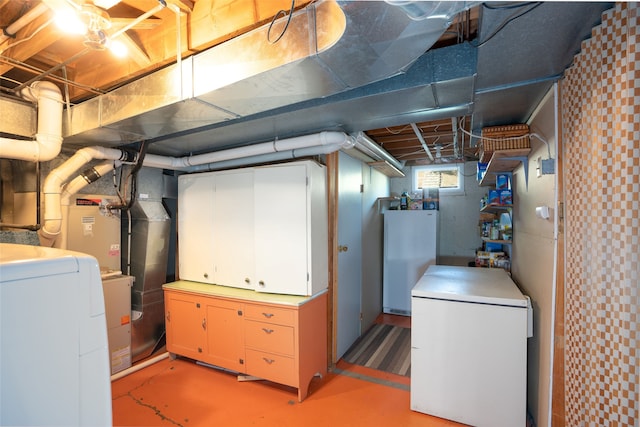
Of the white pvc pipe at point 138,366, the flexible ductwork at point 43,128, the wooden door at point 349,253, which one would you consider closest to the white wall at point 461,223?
the wooden door at point 349,253

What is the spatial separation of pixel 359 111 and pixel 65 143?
265cm

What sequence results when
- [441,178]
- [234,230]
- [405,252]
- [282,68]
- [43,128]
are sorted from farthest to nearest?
[441,178]
[405,252]
[234,230]
[43,128]
[282,68]

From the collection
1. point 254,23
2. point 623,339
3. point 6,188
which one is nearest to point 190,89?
point 254,23

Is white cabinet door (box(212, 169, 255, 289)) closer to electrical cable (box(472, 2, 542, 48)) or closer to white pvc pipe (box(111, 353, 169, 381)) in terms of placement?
white pvc pipe (box(111, 353, 169, 381))

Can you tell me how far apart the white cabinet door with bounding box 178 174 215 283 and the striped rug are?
185cm

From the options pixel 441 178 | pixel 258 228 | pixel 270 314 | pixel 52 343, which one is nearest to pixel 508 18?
pixel 52 343

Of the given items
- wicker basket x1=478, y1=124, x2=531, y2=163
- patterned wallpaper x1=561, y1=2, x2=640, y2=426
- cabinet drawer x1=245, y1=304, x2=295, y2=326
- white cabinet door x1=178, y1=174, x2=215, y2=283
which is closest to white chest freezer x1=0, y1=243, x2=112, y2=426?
cabinet drawer x1=245, y1=304, x2=295, y2=326

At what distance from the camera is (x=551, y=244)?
1.67 m

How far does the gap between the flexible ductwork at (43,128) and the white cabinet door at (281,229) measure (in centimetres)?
157

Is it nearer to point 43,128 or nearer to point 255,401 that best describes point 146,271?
point 43,128

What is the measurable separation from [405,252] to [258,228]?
2.71 m

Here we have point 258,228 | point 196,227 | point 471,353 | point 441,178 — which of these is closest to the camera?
point 471,353

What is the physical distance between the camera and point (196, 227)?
3166mm

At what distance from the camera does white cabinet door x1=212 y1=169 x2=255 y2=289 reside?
112 inches
